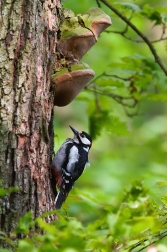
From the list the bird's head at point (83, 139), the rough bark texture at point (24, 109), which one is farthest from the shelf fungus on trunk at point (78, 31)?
the bird's head at point (83, 139)

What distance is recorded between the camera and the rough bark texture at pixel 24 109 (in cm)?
334

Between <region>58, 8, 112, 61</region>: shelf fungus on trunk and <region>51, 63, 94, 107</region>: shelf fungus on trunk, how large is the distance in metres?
0.17

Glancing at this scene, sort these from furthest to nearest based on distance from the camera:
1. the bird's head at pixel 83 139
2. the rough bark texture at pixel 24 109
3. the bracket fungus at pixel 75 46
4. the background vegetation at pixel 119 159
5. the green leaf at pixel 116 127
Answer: the bird's head at pixel 83 139
the green leaf at pixel 116 127
the bracket fungus at pixel 75 46
the rough bark texture at pixel 24 109
the background vegetation at pixel 119 159

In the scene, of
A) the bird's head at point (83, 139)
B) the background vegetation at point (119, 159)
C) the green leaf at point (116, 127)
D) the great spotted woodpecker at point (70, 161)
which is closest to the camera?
the background vegetation at point (119, 159)

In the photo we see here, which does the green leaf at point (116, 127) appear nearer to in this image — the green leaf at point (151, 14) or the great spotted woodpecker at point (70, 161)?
the great spotted woodpecker at point (70, 161)

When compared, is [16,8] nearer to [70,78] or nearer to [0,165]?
[70,78]

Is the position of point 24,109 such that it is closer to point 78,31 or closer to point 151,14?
point 78,31

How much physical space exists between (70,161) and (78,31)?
174 centimetres

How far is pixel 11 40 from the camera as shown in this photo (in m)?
3.50

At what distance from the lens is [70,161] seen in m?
5.43

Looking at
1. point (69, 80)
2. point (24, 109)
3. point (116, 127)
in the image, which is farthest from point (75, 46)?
point (116, 127)

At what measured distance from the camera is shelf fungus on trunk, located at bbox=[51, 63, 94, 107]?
3.98 metres

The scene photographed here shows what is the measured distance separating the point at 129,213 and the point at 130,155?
931cm

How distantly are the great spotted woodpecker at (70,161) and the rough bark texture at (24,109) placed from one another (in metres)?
0.81
